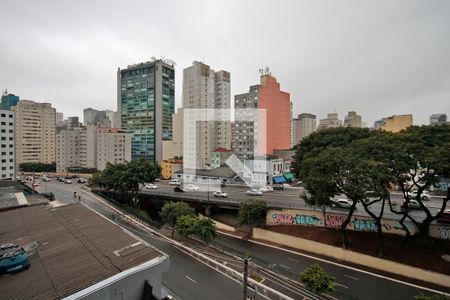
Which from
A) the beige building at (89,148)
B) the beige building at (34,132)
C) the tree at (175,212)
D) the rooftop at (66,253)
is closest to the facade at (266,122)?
the tree at (175,212)

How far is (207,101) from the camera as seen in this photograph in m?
80.8

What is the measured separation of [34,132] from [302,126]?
377 feet

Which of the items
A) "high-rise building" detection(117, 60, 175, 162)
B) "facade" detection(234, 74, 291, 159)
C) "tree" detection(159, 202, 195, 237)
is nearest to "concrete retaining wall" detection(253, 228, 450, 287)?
"tree" detection(159, 202, 195, 237)

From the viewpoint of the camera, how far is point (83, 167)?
8094cm

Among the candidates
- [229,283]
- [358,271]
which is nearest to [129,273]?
[229,283]

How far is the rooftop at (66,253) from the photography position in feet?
30.3

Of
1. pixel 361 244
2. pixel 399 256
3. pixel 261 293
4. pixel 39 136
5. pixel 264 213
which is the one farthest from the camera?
pixel 39 136

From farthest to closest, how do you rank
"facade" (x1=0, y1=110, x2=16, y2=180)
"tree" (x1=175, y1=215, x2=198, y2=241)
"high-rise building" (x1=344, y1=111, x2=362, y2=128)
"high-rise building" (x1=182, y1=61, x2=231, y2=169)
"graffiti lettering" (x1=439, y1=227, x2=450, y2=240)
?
"high-rise building" (x1=344, y1=111, x2=362, y2=128) → "high-rise building" (x1=182, y1=61, x2=231, y2=169) → "facade" (x1=0, y1=110, x2=16, y2=180) → "tree" (x1=175, y1=215, x2=198, y2=241) → "graffiti lettering" (x1=439, y1=227, x2=450, y2=240)

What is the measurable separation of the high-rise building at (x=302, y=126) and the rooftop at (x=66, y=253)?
109897mm

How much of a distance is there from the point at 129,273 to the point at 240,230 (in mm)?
22463

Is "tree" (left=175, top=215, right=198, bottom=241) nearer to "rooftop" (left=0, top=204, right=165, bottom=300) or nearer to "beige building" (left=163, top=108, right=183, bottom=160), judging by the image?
"rooftop" (left=0, top=204, right=165, bottom=300)

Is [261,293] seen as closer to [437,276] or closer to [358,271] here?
[358,271]

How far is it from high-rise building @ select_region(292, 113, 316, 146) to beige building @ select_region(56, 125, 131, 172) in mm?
78434

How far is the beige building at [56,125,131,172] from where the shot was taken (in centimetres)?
7806
